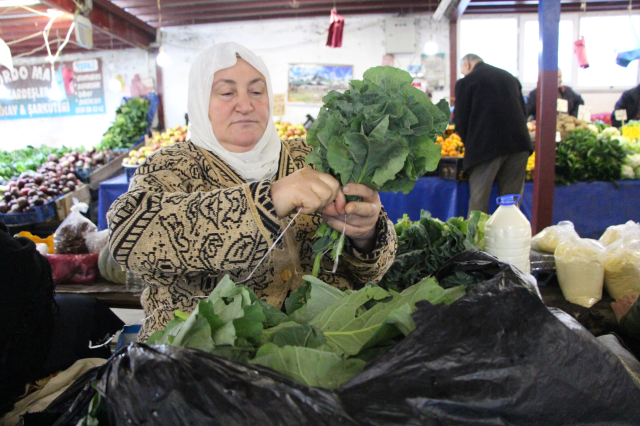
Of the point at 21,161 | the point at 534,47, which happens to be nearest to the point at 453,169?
the point at 534,47

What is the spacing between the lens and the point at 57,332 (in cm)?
180

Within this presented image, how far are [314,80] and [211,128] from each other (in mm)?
7281

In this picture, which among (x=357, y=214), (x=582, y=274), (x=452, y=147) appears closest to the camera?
(x=357, y=214)

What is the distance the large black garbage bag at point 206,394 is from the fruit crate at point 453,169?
13.8 ft

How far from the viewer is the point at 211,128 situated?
1.68 metres

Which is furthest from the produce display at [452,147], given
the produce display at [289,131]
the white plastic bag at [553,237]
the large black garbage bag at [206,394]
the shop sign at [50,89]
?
the shop sign at [50,89]

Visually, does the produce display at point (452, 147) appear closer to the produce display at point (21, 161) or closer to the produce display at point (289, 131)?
the produce display at point (289, 131)

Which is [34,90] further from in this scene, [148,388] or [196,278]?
[148,388]

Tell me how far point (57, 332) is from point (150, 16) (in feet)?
26.2

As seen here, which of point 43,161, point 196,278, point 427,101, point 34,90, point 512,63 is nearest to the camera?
point 427,101

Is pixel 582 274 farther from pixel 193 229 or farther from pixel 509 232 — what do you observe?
pixel 193 229

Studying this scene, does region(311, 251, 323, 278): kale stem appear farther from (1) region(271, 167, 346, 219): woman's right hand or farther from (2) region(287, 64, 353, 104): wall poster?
(2) region(287, 64, 353, 104): wall poster

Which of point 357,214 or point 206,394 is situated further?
point 357,214

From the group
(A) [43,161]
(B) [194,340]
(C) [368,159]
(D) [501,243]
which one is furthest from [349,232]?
(A) [43,161]
